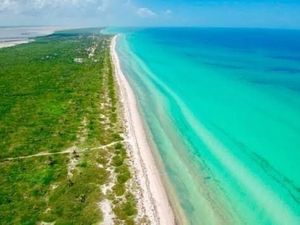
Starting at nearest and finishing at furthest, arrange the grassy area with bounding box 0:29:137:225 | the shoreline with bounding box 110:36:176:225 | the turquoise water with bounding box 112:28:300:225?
the grassy area with bounding box 0:29:137:225 → the shoreline with bounding box 110:36:176:225 → the turquoise water with bounding box 112:28:300:225

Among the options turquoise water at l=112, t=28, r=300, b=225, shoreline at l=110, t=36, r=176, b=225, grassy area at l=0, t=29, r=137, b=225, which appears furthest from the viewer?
turquoise water at l=112, t=28, r=300, b=225

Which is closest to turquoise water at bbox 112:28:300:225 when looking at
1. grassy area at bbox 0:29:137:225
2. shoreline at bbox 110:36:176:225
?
shoreline at bbox 110:36:176:225

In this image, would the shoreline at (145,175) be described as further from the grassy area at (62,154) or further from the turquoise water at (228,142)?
the turquoise water at (228,142)

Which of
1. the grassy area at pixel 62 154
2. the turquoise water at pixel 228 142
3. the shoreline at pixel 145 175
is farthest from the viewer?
the turquoise water at pixel 228 142

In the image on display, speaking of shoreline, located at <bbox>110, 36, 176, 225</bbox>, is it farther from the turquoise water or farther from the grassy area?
the turquoise water

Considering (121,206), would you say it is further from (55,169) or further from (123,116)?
(123,116)

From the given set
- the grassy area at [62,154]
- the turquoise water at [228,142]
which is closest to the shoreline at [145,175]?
the grassy area at [62,154]
